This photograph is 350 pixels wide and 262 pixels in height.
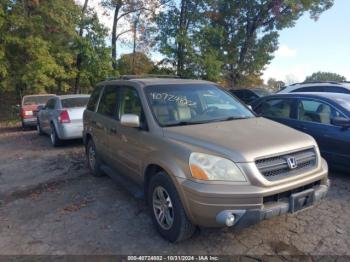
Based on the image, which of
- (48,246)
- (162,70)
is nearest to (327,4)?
(162,70)

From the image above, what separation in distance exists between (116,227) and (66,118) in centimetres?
567

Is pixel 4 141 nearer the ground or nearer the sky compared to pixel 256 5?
nearer the ground

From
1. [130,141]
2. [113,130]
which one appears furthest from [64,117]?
[130,141]

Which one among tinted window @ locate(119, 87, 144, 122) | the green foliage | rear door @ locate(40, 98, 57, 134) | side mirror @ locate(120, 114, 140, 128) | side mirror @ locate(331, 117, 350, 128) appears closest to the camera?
side mirror @ locate(120, 114, 140, 128)

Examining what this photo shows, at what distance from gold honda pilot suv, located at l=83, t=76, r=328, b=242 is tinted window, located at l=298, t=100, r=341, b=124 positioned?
201 cm

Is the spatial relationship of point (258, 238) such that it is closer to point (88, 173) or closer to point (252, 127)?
point (252, 127)

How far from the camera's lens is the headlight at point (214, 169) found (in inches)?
123

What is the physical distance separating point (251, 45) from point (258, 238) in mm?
24423

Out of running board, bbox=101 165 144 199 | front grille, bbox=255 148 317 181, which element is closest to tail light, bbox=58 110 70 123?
running board, bbox=101 165 144 199

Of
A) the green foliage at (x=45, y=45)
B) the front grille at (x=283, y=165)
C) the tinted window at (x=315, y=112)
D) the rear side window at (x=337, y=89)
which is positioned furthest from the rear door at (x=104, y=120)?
the green foliage at (x=45, y=45)

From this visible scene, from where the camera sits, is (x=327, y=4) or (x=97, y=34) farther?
(x=327, y=4)

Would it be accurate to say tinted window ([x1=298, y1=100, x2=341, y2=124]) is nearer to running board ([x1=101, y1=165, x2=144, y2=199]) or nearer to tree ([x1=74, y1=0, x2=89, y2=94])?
running board ([x1=101, y1=165, x2=144, y2=199])

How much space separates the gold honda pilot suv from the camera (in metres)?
3.12

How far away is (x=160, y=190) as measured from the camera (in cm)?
372
